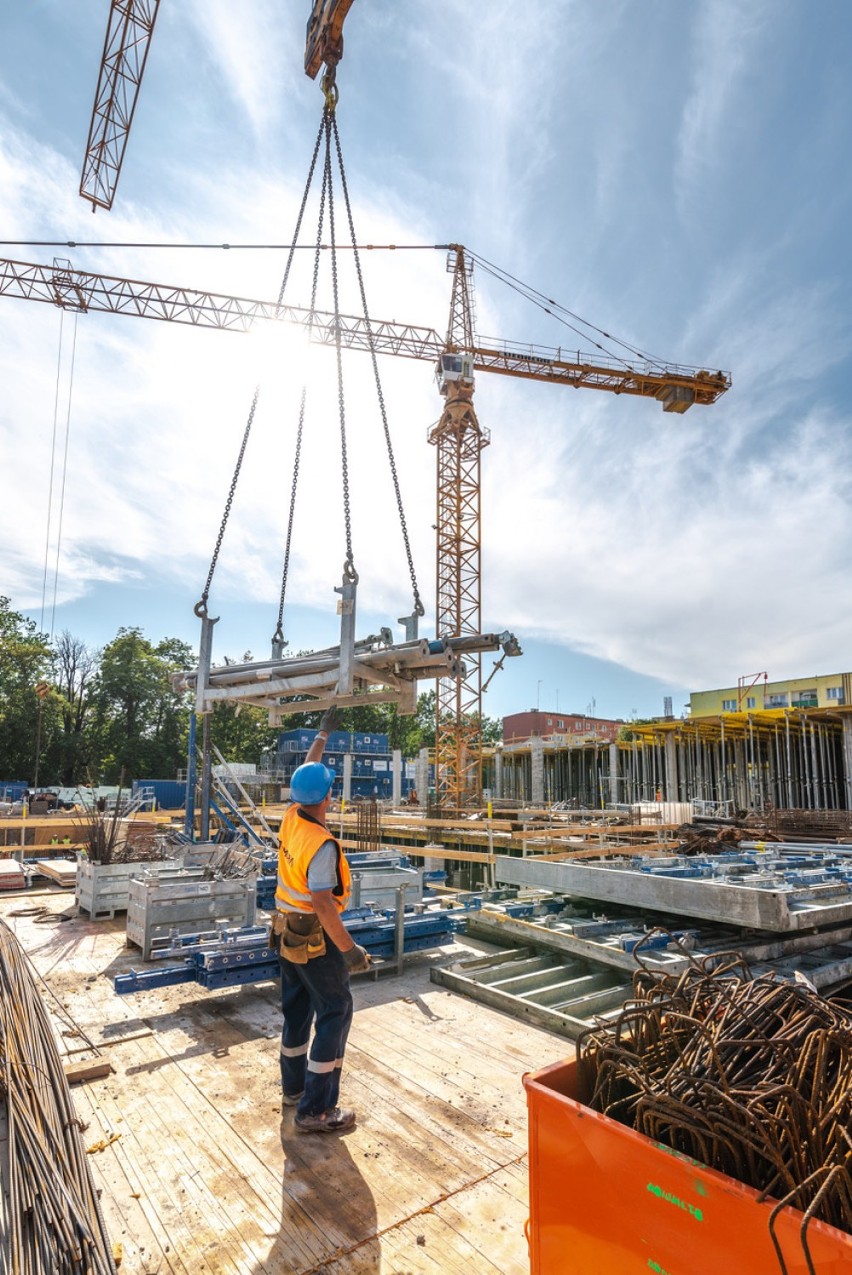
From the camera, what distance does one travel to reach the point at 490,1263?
8.91 ft

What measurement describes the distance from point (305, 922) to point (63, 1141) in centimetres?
132

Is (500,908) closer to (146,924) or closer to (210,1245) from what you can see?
(146,924)

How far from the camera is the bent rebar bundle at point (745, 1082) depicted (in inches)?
74.3

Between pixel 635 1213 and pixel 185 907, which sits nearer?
pixel 635 1213

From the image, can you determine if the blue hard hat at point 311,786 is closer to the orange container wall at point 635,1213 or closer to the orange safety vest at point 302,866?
the orange safety vest at point 302,866

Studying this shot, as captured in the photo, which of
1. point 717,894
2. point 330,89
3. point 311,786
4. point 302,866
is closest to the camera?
point 302,866

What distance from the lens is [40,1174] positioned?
2398 millimetres

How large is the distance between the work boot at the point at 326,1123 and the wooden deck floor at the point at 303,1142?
0.17ft

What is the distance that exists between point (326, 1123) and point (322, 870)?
128cm

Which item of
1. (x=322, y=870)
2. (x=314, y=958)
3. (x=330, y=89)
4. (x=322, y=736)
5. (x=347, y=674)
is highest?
(x=330, y=89)

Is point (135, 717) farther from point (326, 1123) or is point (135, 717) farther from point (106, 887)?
point (326, 1123)

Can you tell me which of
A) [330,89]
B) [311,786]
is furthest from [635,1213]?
[330,89]

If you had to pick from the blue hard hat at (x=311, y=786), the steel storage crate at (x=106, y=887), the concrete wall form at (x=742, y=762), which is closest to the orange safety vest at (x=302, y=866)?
the blue hard hat at (x=311, y=786)

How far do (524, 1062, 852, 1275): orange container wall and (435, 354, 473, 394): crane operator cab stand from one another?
35.1 m
